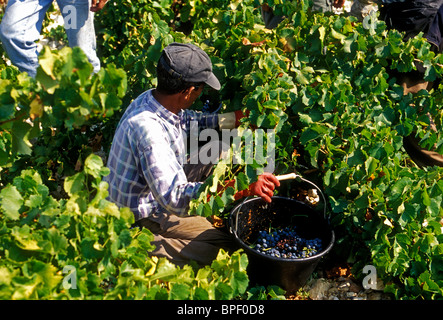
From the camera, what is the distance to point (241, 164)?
2.55 meters

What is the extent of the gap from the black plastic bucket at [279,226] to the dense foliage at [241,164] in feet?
0.33

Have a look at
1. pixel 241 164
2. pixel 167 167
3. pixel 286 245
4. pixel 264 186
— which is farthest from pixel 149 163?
pixel 286 245

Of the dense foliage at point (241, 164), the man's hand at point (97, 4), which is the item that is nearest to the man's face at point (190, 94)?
the dense foliage at point (241, 164)

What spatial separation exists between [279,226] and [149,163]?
103 centimetres

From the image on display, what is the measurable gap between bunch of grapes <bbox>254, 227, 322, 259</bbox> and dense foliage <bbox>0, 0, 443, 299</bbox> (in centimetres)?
22

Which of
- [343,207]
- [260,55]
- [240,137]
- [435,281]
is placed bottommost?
[435,281]

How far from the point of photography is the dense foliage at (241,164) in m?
1.93

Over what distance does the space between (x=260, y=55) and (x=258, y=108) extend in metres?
0.42

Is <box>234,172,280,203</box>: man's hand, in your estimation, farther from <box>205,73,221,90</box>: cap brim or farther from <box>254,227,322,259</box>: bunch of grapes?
<box>205,73,221,90</box>: cap brim

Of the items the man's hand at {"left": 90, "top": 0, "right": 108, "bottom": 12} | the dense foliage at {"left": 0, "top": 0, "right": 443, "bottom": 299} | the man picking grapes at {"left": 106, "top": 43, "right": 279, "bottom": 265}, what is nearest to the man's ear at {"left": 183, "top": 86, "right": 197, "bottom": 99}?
the man picking grapes at {"left": 106, "top": 43, "right": 279, "bottom": 265}

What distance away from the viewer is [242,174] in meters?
2.51

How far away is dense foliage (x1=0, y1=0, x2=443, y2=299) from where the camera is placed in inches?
75.9
